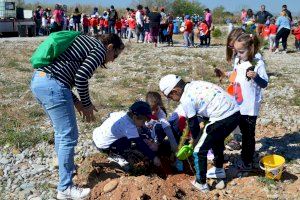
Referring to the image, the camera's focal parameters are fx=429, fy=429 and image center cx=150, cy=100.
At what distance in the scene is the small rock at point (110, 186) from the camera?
434 centimetres

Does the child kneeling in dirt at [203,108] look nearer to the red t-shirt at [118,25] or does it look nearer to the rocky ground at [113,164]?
the rocky ground at [113,164]

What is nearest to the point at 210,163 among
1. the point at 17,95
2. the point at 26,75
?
the point at 17,95

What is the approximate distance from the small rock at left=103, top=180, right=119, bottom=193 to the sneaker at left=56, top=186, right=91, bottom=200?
178 mm

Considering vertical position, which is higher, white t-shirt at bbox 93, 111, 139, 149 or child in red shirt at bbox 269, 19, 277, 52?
child in red shirt at bbox 269, 19, 277, 52

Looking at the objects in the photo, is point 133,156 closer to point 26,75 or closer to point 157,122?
point 157,122

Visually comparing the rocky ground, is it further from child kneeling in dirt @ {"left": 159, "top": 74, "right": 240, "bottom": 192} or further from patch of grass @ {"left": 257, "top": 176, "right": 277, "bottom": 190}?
child kneeling in dirt @ {"left": 159, "top": 74, "right": 240, "bottom": 192}

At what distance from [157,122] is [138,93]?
13.7 ft

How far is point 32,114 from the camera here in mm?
7746

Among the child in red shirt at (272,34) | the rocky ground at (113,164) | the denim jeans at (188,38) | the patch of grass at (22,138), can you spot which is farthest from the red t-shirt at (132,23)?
the patch of grass at (22,138)

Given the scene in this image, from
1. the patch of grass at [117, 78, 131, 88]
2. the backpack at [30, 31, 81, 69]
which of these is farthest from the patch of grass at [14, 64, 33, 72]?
the backpack at [30, 31, 81, 69]

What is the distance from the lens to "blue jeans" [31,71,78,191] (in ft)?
12.9

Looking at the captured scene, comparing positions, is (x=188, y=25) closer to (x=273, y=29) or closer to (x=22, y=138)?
(x=273, y=29)

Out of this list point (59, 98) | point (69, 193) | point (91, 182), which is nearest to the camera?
point (59, 98)

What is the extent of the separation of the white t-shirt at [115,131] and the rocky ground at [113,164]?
1.04 feet
